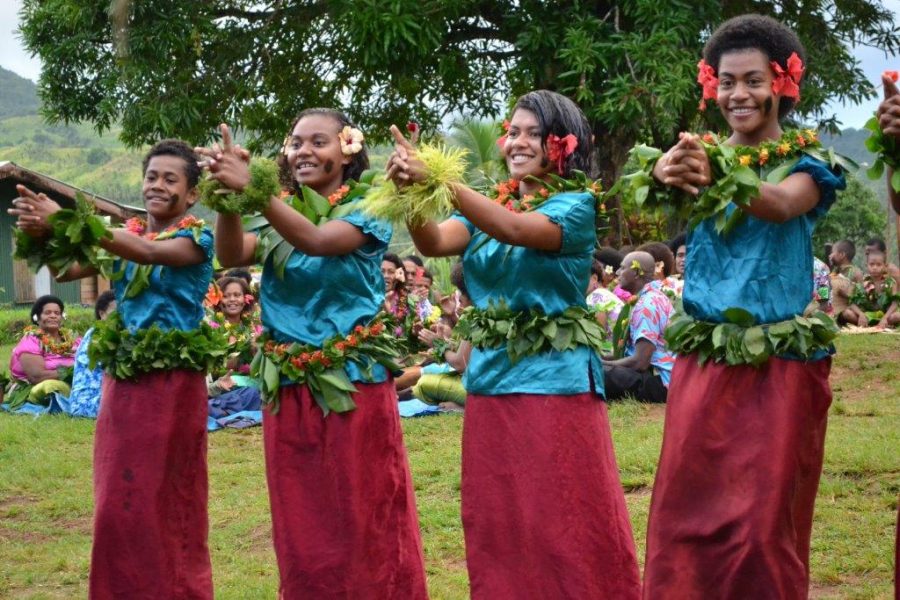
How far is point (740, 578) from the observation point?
3809 mm

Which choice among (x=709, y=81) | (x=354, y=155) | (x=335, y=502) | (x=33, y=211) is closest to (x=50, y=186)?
(x=33, y=211)

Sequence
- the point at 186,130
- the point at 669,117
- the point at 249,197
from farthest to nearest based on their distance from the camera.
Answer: the point at 186,130 → the point at 669,117 → the point at 249,197

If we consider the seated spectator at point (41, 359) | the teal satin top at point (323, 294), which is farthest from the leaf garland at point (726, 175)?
the seated spectator at point (41, 359)

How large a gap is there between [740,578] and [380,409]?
5.06 ft

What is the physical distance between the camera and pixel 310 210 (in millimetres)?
4703

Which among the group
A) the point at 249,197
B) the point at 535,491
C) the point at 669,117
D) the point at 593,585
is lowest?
the point at 593,585

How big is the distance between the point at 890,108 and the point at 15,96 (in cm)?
11285

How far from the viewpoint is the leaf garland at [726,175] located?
3.61m

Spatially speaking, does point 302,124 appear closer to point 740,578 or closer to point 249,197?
point 249,197

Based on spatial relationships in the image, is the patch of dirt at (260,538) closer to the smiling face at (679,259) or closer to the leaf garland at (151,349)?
the leaf garland at (151,349)

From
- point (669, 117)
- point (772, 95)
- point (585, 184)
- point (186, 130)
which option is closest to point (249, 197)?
point (585, 184)

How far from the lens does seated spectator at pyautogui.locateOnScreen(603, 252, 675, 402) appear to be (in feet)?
34.2

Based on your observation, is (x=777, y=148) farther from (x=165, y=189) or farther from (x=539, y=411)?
(x=165, y=189)

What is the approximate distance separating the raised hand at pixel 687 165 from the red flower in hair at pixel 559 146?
92 centimetres
